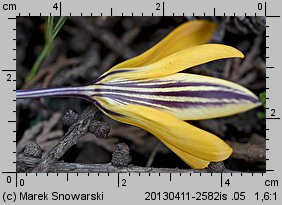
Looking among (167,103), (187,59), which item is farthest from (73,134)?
(187,59)

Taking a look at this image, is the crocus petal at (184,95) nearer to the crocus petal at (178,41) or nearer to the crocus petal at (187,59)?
the crocus petal at (187,59)

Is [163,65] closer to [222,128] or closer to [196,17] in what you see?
[196,17]

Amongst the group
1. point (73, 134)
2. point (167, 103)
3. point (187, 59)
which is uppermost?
point (187, 59)

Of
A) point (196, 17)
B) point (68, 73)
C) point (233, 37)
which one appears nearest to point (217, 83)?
point (196, 17)

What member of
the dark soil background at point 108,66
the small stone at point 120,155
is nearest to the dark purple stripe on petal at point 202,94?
the small stone at point 120,155

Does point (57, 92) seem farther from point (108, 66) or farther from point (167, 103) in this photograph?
point (108, 66)

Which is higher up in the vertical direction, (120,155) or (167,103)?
(167,103)

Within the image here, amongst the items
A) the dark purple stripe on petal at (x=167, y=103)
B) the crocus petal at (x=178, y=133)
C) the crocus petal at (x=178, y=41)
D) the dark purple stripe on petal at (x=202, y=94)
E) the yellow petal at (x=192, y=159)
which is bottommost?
the yellow petal at (x=192, y=159)
